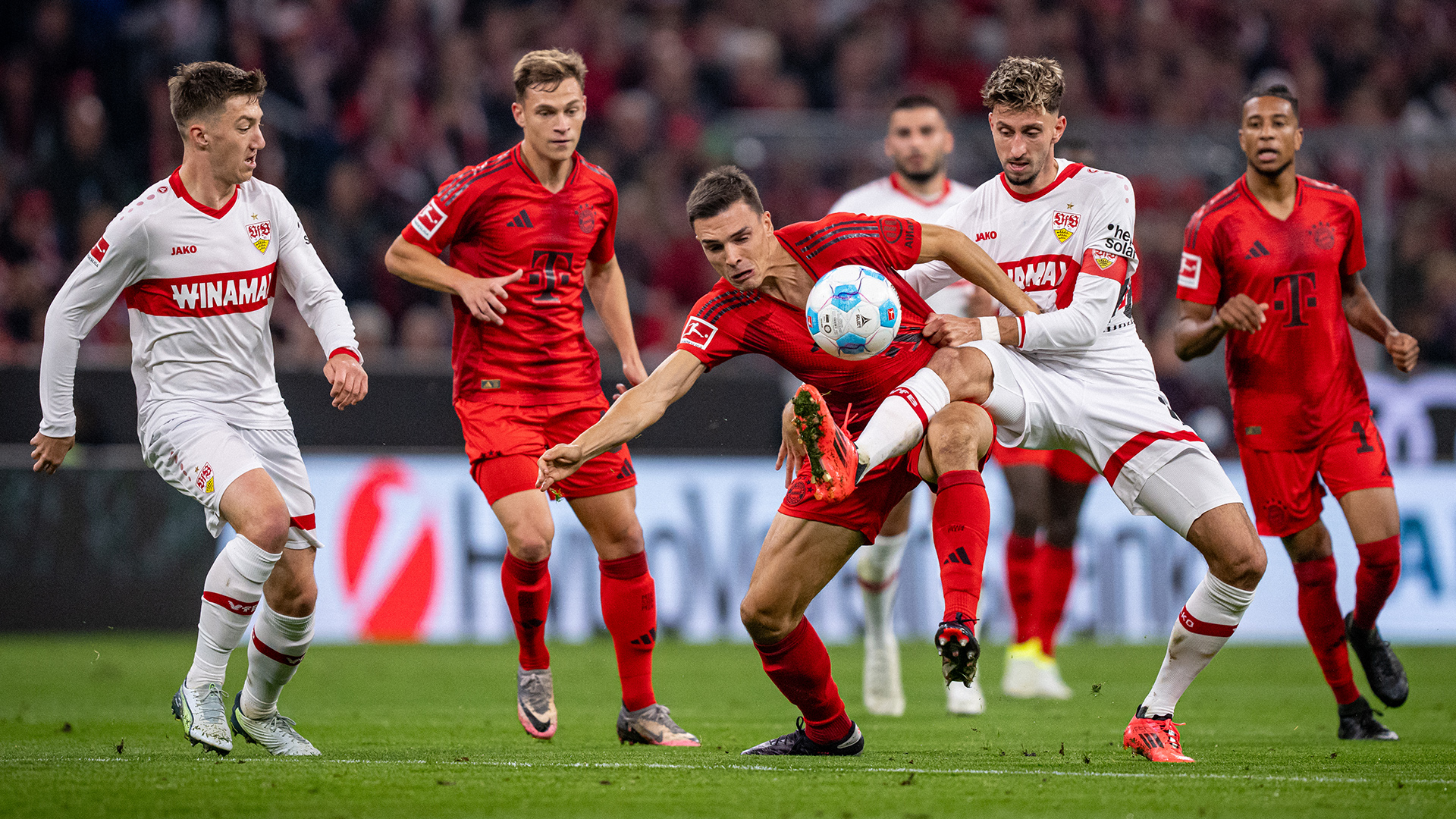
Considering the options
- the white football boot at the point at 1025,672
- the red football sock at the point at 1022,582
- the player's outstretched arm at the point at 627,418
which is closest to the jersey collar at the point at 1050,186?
the player's outstretched arm at the point at 627,418

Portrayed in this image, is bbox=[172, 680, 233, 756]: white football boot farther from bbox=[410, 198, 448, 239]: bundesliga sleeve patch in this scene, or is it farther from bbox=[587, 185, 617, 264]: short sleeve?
bbox=[587, 185, 617, 264]: short sleeve

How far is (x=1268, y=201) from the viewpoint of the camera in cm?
663

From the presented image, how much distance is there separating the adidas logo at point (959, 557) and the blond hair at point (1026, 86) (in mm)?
1647

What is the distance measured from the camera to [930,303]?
312 inches

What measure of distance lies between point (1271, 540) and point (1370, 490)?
17.5ft

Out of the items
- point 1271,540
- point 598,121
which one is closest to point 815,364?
point 1271,540

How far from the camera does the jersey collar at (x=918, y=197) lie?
8.06 meters

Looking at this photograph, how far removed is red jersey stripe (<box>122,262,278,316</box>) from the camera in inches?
221

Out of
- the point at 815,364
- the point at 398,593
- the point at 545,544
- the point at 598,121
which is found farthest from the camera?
the point at 598,121

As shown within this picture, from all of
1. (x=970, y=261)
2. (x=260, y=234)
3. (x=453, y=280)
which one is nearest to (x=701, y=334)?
(x=970, y=261)

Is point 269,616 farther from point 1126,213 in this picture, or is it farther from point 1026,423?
point 1126,213

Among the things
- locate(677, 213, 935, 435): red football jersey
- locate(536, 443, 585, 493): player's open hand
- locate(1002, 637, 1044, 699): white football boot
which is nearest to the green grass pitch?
locate(1002, 637, 1044, 699): white football boot

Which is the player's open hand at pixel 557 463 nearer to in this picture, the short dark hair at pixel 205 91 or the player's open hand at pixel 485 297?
the player's open hand at pixel 485 297

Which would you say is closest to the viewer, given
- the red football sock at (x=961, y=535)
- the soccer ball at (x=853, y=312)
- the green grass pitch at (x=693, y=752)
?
the green grass pitch at (x=693, y=752)
